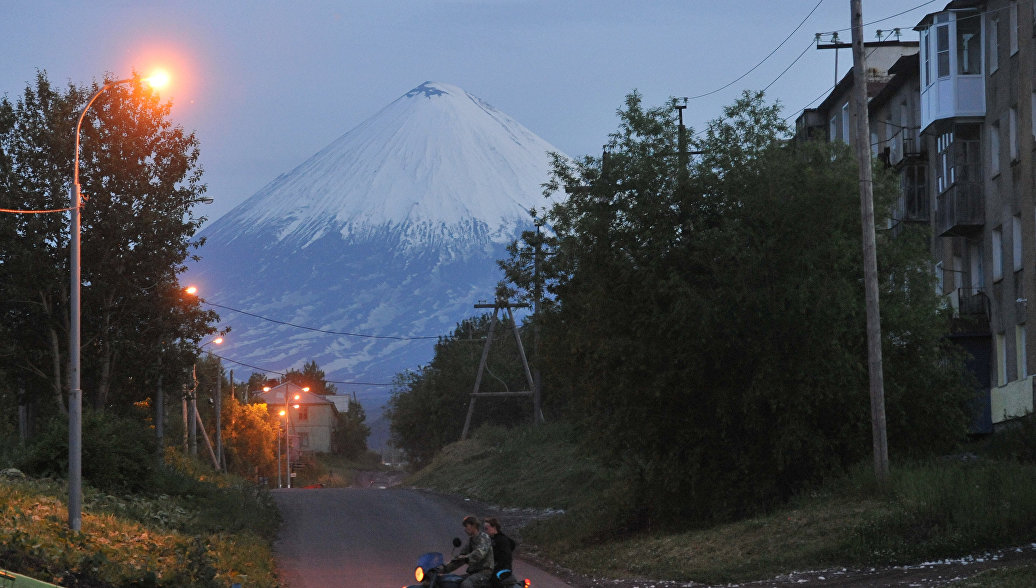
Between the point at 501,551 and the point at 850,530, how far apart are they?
791 centimetres

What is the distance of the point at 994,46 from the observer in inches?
1358

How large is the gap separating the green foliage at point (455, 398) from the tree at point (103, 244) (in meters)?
39.1

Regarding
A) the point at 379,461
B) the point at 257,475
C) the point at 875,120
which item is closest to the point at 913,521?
the point at 875,120

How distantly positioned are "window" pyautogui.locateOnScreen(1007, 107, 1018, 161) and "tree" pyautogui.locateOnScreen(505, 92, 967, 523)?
24.0 ft

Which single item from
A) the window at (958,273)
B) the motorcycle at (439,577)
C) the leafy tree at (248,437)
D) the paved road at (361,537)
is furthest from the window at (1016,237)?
the leafy tree at (248,437)

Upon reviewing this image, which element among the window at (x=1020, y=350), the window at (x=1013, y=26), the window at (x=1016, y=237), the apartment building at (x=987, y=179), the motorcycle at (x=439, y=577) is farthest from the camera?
the window at (x=1016, y=237)

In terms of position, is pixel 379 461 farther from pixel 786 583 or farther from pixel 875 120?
pixel 786 583

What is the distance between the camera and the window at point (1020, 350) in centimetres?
3366

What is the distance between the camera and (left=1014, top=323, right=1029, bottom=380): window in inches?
1325

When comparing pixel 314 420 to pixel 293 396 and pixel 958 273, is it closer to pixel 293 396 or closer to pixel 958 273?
pixel 293 396

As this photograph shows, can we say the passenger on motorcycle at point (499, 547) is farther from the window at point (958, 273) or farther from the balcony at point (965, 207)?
the window at point (958, 273)

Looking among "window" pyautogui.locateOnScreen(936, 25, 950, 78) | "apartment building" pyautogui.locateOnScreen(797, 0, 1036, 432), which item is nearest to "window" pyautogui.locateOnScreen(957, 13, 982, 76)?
"apartment building" pyautogui.locateOnScreen(797, 0, 1036, 432)

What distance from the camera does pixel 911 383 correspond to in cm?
2642

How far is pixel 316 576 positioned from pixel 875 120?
30.8 m
